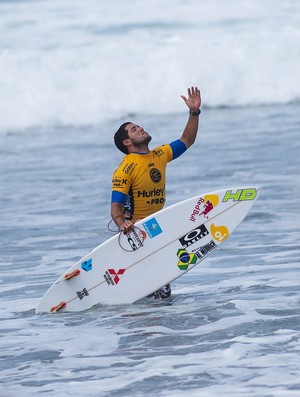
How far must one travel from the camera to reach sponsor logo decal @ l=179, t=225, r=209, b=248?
9.66 metres

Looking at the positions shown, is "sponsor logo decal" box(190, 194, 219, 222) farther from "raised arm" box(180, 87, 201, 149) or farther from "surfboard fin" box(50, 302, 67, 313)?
"surfboard fin" box(50, 302, 67, 313)

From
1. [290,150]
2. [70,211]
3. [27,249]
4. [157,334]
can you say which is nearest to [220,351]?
[157,334]

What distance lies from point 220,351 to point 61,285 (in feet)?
7.44

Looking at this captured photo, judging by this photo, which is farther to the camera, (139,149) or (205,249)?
(205,249)

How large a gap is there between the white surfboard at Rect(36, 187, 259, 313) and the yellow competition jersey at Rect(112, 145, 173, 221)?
0.15m

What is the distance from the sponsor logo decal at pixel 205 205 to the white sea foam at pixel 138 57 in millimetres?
13798

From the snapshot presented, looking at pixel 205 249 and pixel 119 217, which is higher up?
pixel 119 217

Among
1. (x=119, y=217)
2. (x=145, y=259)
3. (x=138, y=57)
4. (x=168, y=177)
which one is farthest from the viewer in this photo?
(x=138, y=57)

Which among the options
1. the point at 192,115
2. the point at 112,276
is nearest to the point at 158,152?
the point at 192,115

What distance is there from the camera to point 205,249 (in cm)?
968

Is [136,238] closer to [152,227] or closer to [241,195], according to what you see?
[152,227]

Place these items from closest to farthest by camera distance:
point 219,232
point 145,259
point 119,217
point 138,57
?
point 119,217 < point 145,259 < point 219,232 < point 138,57

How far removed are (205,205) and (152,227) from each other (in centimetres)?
51

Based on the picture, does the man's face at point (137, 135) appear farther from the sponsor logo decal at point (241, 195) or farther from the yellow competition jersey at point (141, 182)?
the sponsor logo decal at point (241, 195)
